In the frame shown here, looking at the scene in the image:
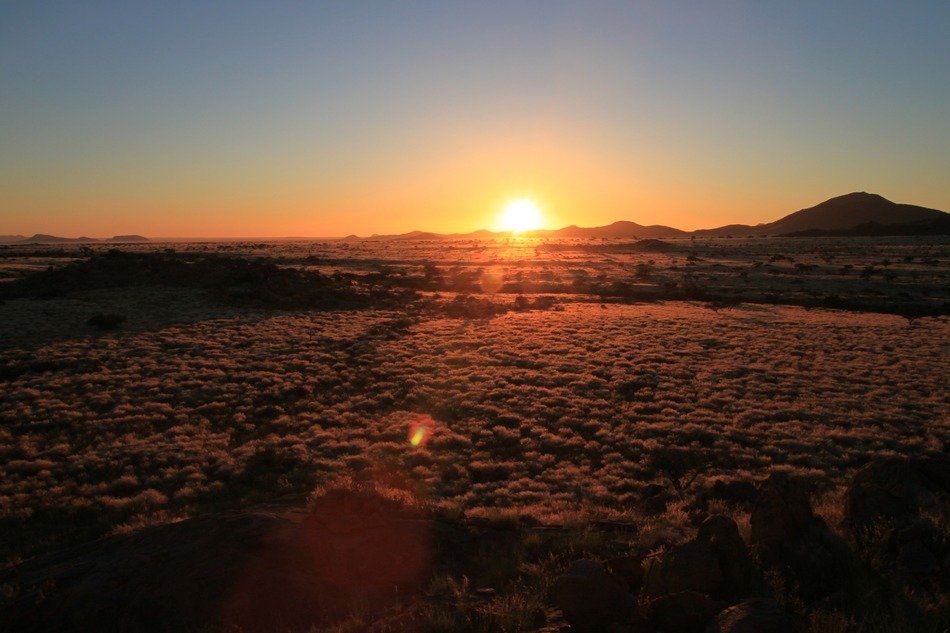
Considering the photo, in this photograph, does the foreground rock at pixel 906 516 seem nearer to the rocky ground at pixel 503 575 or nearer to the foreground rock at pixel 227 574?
the rocky ground at pixel 503 575

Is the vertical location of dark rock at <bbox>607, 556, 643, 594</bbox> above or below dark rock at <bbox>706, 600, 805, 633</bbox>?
below

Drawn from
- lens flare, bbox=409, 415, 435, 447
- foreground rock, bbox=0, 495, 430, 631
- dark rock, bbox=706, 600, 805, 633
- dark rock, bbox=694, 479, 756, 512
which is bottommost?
lens flare, bbox=409, 415, 435, 447

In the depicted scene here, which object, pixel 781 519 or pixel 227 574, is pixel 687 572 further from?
pixel 227 574

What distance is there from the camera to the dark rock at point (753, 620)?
4.68m

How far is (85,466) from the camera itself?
12820 mm

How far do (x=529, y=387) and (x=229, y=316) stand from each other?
21960 mm

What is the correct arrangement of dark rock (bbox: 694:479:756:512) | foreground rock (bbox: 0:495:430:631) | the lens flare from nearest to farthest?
foreground rock (bbox: 0:495:430:631), dark rock (bbox: 694:479:756:512), the lens flare

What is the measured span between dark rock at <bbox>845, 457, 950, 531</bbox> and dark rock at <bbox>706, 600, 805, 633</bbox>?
366 centimetres

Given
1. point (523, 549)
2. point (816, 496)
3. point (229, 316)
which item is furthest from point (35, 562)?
point (229, 316)

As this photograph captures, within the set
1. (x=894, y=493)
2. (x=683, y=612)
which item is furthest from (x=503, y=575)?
(x=894, y=493)

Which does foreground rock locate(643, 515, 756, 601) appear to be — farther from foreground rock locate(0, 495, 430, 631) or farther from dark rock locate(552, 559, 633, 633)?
foreground rock locate(0, 495, 430, 631)

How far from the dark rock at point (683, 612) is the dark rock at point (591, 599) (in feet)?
1.10

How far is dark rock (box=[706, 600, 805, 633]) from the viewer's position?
4.68m

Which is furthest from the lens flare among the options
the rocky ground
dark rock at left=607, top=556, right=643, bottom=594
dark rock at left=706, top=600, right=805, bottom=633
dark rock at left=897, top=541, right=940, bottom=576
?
dark rock at left=897, top=541, right=940, bottom=576
